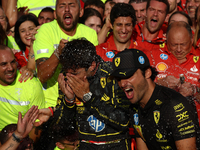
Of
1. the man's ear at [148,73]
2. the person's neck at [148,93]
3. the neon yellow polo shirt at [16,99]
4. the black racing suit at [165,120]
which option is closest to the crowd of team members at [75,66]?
the neon yellow polo shirt at [16,99]

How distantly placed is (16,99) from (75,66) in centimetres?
142

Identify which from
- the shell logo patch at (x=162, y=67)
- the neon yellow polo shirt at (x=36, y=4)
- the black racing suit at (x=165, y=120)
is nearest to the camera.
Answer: the black racing suit at (x=165, y=120)

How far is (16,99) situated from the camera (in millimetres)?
4559

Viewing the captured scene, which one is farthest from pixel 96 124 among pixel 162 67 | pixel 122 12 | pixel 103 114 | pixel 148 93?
pixel 122 12

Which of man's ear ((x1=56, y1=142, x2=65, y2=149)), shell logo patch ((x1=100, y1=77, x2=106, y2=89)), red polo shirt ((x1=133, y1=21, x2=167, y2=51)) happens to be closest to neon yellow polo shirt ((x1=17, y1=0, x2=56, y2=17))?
red polo shirt ((x1=133, y1=21, x2=167, y2=51))

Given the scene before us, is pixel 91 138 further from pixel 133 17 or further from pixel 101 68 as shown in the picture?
pixel 133 17

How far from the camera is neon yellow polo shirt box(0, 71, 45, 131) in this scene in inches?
178

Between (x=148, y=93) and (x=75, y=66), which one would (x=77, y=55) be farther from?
(x=148, y=93)

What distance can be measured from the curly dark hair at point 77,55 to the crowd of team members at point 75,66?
14 millimetres

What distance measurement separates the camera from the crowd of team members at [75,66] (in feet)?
12.3

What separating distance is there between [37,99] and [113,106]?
1.53m

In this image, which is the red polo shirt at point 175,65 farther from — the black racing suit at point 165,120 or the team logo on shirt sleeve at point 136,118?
the black racing suit at point 165,120

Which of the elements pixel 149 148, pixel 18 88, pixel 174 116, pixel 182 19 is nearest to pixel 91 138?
pixel 149 148

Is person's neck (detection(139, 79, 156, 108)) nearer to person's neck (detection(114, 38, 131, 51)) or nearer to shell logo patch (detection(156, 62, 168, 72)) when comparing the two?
shell logo patch (detection(156, 62, 168, 72))
